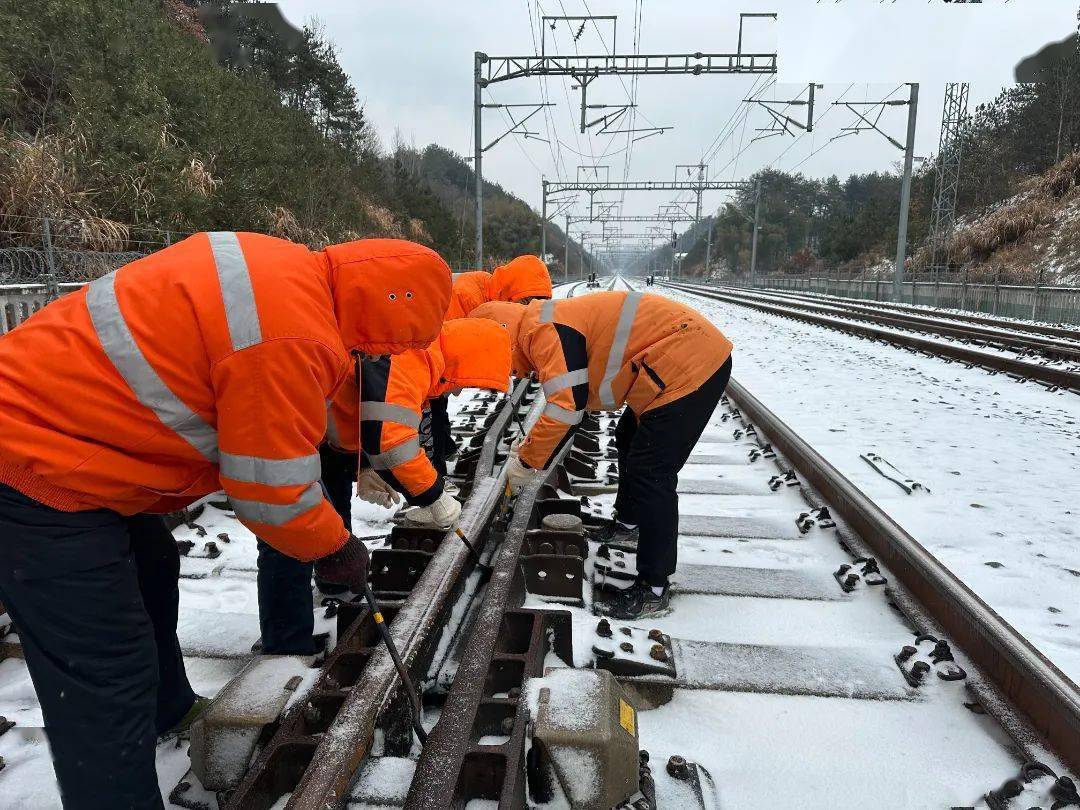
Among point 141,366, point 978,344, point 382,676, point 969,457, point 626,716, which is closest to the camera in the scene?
point 141,366

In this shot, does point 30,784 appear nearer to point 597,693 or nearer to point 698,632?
point 597,693

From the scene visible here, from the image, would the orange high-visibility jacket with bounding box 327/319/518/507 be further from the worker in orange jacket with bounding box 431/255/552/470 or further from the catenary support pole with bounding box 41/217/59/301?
the catenary support pole with bounding box 41/217/59/301

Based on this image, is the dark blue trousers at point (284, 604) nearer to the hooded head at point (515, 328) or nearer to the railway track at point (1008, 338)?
the hooded head at point (515, 328)

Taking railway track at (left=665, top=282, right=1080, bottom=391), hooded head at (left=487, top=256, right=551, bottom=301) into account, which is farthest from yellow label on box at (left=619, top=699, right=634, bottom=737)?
railway track at (left=665, top=282, right=1080, bottom=391)

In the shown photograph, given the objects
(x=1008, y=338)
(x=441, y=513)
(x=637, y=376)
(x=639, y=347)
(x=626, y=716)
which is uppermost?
(x=639, y=347)

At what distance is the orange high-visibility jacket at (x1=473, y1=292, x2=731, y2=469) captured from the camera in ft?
11.3

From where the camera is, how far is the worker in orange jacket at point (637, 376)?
11.2ft

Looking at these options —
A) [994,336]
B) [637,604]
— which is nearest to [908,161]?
[994,336]

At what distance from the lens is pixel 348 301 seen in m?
1.91

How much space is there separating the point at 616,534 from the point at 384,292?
7.80ft

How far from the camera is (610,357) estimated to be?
3.48 meters

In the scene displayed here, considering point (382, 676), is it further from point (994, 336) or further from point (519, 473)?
point (994, 336)

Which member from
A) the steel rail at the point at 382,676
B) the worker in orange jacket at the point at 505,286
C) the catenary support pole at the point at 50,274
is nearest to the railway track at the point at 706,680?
the steel rail at the point at 382,676

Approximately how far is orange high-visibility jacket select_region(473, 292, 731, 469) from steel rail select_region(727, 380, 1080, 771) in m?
1.19
